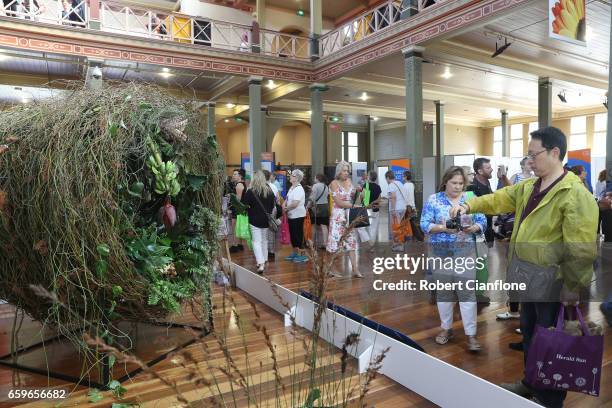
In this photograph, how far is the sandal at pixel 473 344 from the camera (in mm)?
2771

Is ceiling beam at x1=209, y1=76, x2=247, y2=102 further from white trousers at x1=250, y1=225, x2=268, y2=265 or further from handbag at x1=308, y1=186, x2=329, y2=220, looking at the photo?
white trousers at x1=250, y1=225, x2=268, y2=265

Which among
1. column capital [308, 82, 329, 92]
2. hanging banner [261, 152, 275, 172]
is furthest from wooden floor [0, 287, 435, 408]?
column capital [308, 82, 329, 92]

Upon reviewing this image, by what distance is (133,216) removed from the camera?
7.12ft

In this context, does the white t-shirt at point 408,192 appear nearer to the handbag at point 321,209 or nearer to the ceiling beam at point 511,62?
the handbag at point 321,209

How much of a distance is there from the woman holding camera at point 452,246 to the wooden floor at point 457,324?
0.12 meters

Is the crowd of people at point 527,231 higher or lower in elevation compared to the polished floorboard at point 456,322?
higher

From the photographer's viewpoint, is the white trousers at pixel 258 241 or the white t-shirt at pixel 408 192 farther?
the white t-shirt at pixel 408 192

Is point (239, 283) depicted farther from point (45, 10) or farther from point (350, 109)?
point (350, 109)

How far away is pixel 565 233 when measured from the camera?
1828 mm

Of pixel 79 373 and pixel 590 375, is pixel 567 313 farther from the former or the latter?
pixel 79 373

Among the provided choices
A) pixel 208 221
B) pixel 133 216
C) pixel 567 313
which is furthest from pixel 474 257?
pixel 133 216

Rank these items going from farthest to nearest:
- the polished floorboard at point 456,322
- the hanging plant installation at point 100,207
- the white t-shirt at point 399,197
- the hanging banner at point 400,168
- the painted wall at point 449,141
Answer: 1. the painted wall at point 449,141
2. the hanging banner at point 400,168
3. the white t-shirt at point 399,197
4. the polished floorboard at point 456,322
5. the hanging plant installation at point 100,207

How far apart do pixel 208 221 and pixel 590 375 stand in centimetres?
205

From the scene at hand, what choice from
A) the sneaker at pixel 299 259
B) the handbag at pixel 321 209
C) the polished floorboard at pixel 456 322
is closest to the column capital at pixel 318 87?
the handbag at pixel 321 209
